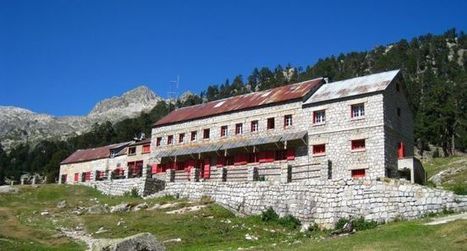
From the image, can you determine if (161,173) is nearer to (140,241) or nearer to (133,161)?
(133,161)

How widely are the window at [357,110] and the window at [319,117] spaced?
2821 mm

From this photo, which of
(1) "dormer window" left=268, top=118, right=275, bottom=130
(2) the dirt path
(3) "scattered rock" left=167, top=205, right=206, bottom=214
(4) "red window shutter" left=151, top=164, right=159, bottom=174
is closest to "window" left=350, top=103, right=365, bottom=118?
(1) "dormer window" left=268, top=118, right=275, bottom=130

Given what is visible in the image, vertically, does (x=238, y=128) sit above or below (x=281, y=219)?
above

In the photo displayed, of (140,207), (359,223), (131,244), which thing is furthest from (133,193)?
(131,244)

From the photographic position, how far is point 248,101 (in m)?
54.3

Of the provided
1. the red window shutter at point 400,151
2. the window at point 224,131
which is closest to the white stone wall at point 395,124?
the red window shutter at point 400,151

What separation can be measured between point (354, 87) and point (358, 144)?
5.76 meters

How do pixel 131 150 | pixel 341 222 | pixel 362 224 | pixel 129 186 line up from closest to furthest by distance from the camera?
pixel 362 224 < pixel 341 222 < pixel 129 186 < pixel 131 150

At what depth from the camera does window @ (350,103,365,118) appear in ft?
142

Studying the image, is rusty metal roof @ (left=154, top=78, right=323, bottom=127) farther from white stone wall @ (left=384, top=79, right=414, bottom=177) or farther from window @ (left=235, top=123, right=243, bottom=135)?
white stone wall @ (left=384, top=79, right=414, bottom=177)

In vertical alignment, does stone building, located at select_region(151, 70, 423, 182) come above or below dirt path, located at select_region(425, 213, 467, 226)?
above

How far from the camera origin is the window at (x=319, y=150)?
147 feet

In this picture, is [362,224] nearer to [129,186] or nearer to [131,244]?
[131,244]

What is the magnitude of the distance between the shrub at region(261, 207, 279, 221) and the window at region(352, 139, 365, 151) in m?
10.4
